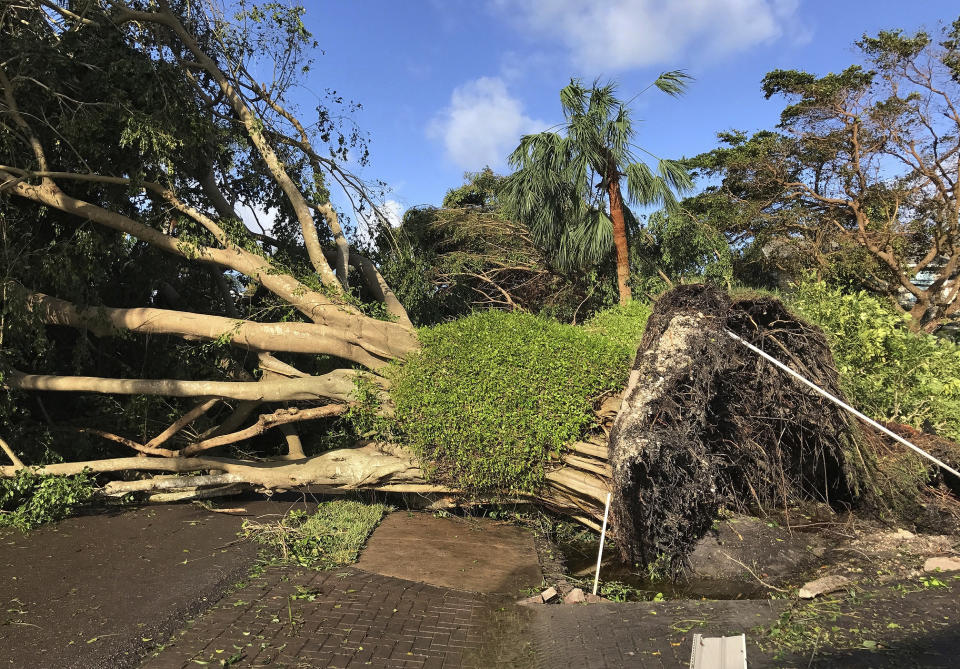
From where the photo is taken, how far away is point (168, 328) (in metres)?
8.62

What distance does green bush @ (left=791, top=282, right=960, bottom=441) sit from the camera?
8453 mm

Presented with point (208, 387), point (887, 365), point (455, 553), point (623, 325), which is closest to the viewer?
point (455, 553)

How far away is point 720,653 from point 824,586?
11.7ft

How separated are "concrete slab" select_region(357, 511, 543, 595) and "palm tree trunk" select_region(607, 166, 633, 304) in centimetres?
743

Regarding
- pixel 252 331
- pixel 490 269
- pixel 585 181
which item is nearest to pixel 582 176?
pixel 585 181

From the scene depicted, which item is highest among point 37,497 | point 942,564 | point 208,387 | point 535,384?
point 535,384

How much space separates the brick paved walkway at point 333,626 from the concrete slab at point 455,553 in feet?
1.01

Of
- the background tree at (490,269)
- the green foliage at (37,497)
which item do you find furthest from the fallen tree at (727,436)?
the background tree at (490,269)

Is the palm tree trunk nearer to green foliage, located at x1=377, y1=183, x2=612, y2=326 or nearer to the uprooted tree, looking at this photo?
green foliage, located at x1=377, y1=183, x2=612, y2=326

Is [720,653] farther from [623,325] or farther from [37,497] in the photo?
[623,325]

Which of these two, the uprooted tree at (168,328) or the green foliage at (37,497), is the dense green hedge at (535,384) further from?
the green foliage at (37,497)

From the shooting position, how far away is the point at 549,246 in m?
14.6

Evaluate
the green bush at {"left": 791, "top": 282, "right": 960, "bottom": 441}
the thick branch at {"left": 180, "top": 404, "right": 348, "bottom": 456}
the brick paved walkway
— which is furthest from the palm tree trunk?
the brick paved walkway

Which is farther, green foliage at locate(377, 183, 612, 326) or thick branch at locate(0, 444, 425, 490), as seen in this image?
green foliage at locate(377, 183, 612, 326)
